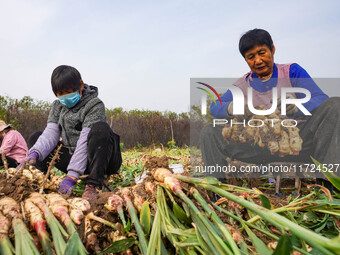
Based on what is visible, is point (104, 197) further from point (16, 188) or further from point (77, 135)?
point (77, 135)

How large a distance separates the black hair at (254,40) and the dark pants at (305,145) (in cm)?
67

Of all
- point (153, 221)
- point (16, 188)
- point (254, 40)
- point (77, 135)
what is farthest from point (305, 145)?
point (16, 188)

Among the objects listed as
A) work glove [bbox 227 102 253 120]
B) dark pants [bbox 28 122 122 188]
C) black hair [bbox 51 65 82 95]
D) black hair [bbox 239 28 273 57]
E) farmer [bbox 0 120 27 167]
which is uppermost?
black hair [bbox 239 28 273 57]

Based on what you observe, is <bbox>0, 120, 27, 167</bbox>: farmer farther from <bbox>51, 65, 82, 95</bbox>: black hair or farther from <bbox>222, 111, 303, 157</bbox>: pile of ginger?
<bbox>222, 111, 303, 157</bbox>: pile of ginger

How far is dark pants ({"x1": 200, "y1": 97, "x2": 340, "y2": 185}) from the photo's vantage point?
195cm

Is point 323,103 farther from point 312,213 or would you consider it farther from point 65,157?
point 65,157

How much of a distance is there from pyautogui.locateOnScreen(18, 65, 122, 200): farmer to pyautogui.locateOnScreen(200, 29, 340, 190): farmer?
0.71 m

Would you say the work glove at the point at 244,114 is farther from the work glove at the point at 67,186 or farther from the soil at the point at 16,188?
the soil at the point at 16,188

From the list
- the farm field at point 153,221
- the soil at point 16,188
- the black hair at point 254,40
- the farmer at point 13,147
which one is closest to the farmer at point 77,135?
the soil at point 16,188

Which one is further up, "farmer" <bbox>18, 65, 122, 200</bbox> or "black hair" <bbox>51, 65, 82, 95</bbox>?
"black hair" <bbox>51, 65, 82, 95</bbox>

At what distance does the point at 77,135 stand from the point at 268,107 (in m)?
1.49

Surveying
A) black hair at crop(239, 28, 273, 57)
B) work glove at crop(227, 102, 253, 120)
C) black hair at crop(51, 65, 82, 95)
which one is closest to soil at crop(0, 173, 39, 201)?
black hair at crop(51, 65, 82, 95)

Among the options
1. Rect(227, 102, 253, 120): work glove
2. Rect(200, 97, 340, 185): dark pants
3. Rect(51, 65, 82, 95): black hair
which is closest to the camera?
Rect(200, 97, 340, 185): dark pants

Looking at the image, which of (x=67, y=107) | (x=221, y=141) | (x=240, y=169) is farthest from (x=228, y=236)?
(x=67, y=107)
